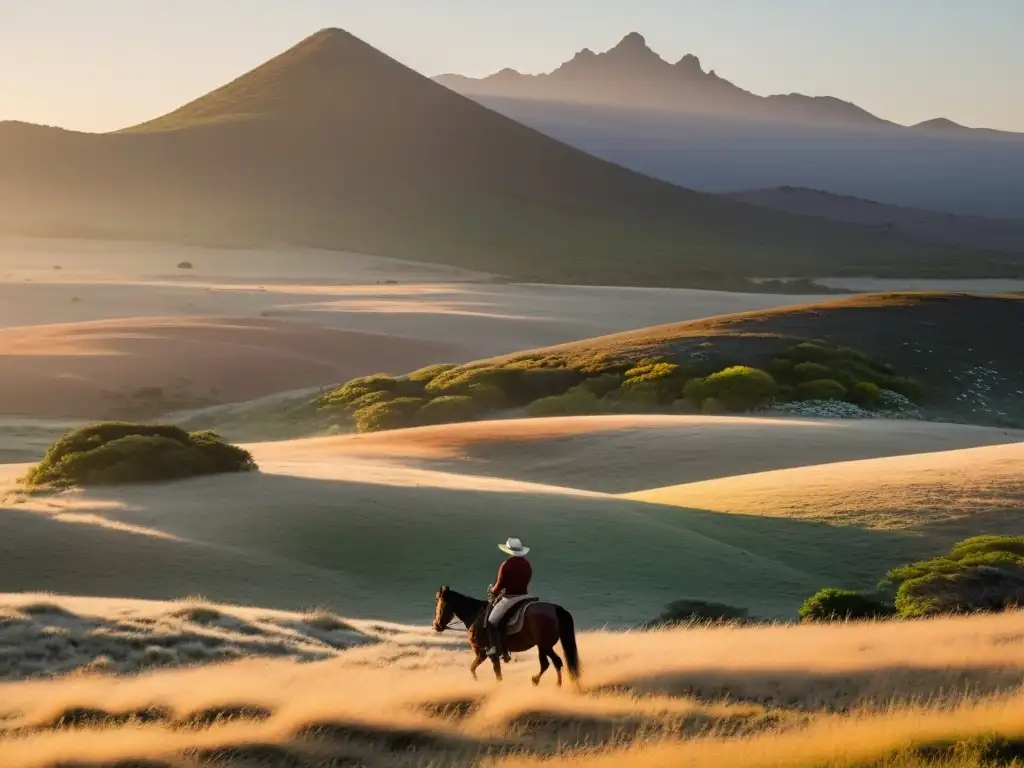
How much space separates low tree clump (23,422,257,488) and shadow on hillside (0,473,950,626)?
201cm

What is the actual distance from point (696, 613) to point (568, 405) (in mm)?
32454

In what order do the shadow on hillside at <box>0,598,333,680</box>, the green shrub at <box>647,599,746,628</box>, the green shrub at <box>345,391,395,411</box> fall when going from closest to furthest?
1. the shadow on hillside at <box>0,598,333,680</box>
2. the green shrub at <box>647,599,746,628</box>
3. the green shrub at <box>345,391,395,411</box>

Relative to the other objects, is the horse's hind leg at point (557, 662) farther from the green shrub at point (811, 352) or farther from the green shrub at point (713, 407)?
the green shrub at point (811, 352)

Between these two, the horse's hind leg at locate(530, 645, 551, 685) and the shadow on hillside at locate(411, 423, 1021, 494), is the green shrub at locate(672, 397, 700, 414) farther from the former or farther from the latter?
the horse's hind leg at locate(530, 645, 551, 685)

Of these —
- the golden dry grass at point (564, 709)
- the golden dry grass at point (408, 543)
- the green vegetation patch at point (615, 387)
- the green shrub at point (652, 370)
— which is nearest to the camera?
the golden dry grass at point (564, 709)

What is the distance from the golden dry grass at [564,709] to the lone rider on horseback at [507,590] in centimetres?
82

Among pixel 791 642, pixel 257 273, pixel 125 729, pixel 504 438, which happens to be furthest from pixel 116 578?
pixel 257 273

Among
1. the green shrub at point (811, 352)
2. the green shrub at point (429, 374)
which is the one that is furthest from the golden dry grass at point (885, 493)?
the green shrub at point (429, 374)

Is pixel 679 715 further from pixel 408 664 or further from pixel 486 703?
pixel 408 664

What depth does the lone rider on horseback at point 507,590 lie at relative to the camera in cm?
1236

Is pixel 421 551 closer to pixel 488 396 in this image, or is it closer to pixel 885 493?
pixel 885 493

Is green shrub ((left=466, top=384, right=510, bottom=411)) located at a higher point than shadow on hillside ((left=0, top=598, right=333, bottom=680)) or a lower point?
lower

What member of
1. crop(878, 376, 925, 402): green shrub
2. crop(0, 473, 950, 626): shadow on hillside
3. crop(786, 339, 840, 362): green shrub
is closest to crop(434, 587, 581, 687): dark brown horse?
crop(0, 473, 950, 626): shadow on hillside

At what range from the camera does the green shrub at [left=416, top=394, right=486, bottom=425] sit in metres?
53.1
